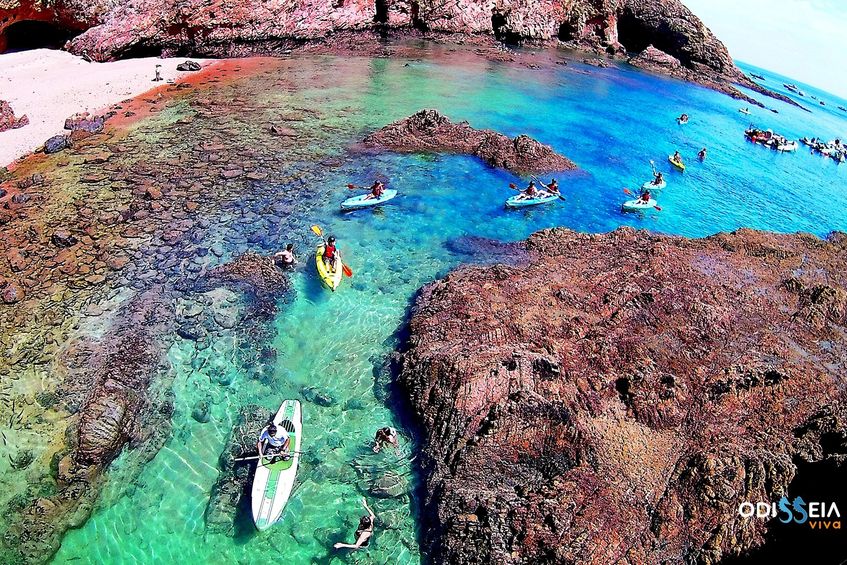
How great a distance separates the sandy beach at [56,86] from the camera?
1140 inches

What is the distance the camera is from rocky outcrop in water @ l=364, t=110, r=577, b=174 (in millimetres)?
32425

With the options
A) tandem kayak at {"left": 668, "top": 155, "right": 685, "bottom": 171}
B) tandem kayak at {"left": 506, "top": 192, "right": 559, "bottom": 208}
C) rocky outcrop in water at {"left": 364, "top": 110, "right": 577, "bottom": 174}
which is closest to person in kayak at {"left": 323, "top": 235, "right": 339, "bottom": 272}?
tandem kayak at {"left": 506, "top": 192, "right": 559, "bottom": 208}

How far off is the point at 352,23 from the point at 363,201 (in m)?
40.1

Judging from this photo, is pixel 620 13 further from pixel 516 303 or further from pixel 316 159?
pixel 516 303

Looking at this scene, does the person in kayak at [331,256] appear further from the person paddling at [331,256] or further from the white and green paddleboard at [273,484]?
the white and green paddleboard at [273,484]

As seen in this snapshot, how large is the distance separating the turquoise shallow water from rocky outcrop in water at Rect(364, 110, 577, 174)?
1.19 m

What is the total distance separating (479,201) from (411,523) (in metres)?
19.8

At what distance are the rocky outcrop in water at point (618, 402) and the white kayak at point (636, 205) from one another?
9556 mm

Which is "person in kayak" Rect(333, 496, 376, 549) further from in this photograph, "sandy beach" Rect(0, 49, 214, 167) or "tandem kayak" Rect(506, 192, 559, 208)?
"sandy beach" Rect(0, 49, 214, 167)

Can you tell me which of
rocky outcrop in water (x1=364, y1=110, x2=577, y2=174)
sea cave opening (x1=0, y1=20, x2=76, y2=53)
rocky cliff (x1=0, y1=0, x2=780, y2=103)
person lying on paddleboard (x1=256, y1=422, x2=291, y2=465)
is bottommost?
person lying on paddleboard (x1=256, y1=422, x2=291, y2=465)

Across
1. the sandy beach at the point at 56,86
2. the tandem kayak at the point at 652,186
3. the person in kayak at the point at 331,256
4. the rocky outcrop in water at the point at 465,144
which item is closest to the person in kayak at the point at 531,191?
the rocky outcrop in water at the point at 465,144

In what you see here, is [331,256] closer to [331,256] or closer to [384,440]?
[331,256]

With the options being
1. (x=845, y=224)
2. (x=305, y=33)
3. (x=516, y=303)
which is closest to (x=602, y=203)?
(x=516, y=303)

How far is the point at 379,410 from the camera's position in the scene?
15.3m
